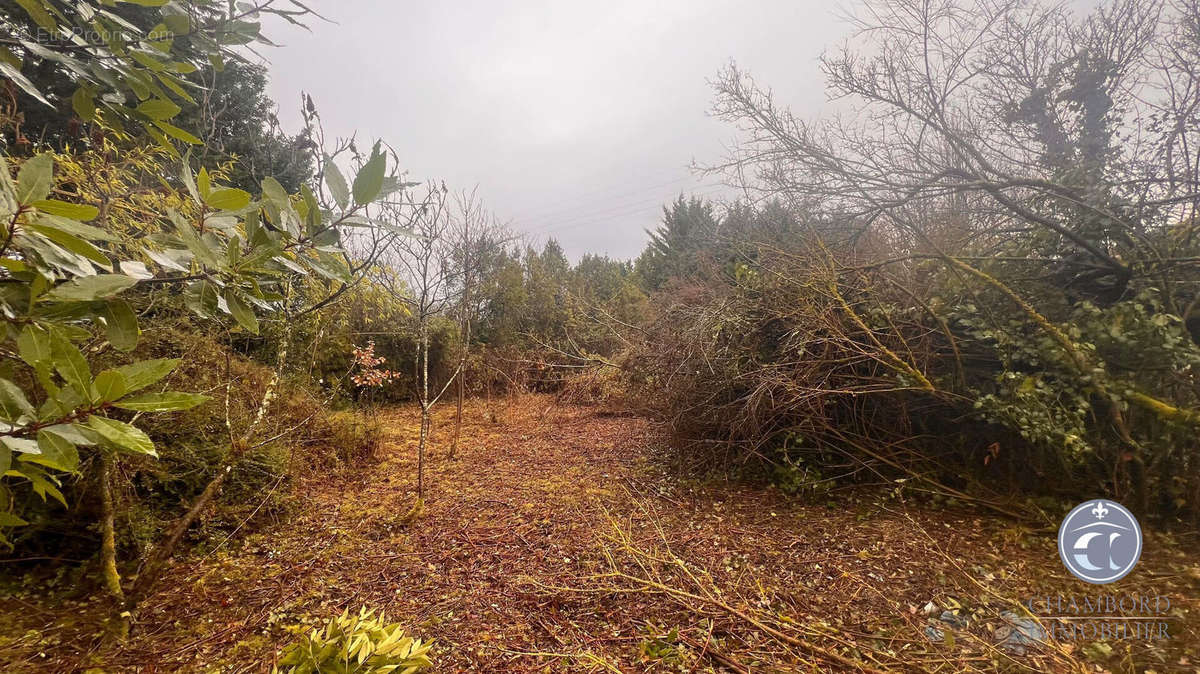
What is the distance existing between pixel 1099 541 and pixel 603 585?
296 centimetres

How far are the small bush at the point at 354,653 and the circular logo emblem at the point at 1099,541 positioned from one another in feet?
10.9

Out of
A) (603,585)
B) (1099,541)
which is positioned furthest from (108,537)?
(1099,541)

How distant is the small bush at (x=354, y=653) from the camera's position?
123 cm

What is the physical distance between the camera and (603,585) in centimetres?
243

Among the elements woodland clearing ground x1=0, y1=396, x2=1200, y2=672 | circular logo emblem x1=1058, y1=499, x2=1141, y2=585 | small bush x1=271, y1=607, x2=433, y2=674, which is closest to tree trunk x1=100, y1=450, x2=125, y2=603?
woodland clearing ground x1=0, y1=396, x2=1200, y2=672

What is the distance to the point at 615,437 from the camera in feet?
19.0

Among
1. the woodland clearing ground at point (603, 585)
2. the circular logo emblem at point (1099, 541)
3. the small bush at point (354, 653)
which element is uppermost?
the small bush at point (354, 653)

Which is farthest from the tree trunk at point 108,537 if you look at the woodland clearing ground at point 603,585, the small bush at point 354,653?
the small bush at point 354,653

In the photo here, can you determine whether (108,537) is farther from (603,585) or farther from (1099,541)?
(1099,541)

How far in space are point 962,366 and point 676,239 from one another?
13612 millimetres

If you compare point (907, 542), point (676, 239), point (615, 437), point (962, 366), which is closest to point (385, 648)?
point (907, 542)

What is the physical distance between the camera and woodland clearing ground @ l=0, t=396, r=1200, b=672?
188 cm

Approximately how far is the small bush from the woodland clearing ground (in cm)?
65

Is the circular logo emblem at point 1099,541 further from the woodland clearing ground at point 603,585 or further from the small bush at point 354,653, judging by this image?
the small bush at point 354,653
